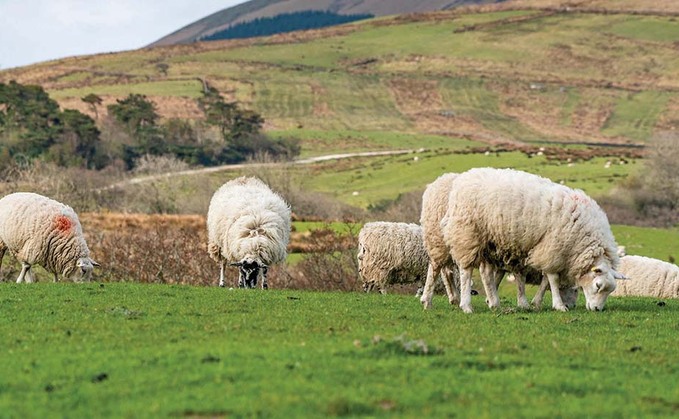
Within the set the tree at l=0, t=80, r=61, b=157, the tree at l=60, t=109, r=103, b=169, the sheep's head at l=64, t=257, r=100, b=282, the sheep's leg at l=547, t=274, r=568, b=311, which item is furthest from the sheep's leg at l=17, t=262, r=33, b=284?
the tree at l=60, t=109, r=103, b=169

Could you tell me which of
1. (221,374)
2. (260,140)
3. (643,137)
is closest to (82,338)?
(221,374)

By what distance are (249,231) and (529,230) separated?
30.2 ft

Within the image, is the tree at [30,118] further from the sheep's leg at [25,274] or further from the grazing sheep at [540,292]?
the grazing sheep at [540,292]

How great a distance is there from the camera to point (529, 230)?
18.9 meters

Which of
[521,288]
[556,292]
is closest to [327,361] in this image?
[521,288]

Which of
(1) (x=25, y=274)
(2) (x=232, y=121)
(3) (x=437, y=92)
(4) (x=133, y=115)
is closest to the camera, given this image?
(1) (x=25, y=274)

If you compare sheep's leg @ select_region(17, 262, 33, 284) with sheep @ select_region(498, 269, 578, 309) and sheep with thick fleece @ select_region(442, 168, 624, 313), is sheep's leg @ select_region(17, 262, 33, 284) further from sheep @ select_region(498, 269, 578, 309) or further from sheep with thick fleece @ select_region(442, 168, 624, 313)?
sheep @ select_region(498, 269, 578, 309)

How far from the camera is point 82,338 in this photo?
14.7m

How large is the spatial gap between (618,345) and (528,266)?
16.6 feet

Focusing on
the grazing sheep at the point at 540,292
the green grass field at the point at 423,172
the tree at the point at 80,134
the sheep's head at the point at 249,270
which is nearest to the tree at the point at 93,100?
the tree at the point at 80,134

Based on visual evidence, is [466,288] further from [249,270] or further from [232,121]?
[232,121]

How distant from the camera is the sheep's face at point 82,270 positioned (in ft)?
86.9

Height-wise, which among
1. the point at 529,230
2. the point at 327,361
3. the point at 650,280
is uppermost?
the point at 327,361

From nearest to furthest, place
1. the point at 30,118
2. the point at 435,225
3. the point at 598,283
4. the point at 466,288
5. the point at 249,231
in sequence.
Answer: the point at 466,288, the point at 598,283, the point at 435,225, the point at 249,231, the point at 30,118
